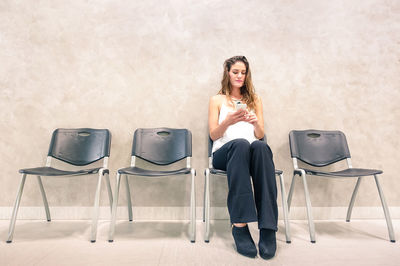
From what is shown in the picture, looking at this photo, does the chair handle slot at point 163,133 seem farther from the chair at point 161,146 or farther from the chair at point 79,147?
the chair at point 79,147

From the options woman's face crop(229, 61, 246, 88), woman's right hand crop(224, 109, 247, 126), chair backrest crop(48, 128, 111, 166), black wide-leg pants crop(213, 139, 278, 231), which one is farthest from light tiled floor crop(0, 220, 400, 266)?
woman's face crop(229, 61, 246, 88)

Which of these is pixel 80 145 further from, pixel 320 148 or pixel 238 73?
pixel 320 148

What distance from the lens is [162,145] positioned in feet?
6.53

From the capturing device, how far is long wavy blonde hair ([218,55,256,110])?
1.89 meters

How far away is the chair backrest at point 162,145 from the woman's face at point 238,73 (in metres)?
A: 0.54

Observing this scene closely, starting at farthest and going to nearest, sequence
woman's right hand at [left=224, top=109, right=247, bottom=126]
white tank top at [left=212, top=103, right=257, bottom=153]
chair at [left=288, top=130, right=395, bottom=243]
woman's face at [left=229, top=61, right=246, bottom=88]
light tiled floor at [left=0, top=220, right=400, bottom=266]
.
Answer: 1. chair at [left=288, top=130, right=395, bottom=243]
2. woman's face at [left=229, top=61, right=246, bottom=88]
3. white tank top at [left=212, top=103, right=257, bottom=153]
4. woman's right hand at [left=224, top=109, right=247, bottom=126]
5. light tiled floor at [left=0, top=220, right=400, bottom=266]

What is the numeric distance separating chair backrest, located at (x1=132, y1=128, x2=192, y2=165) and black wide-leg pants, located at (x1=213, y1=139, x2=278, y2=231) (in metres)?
0.57

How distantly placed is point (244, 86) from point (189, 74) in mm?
516

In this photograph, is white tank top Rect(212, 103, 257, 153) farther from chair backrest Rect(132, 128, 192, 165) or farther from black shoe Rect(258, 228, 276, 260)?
black shoe Rect(258, 228, 276, 260)

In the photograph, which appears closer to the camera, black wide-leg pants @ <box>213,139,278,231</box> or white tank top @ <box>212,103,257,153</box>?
black wide-leg pants @ <box>213,139,278,231</box>

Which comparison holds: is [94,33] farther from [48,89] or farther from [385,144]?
[385,144]

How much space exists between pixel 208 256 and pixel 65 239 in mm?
943

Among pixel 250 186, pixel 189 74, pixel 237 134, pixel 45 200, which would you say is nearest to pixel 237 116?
pixel 237 134

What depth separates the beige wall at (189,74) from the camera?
2.14 metres
